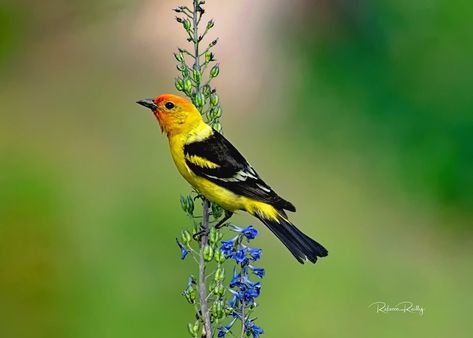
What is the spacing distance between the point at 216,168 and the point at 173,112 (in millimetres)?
→ 132

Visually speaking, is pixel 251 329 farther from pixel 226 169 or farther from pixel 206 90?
pixel 226 169

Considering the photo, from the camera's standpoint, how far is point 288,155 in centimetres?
318

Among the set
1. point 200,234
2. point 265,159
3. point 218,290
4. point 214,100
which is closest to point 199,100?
point 214,100

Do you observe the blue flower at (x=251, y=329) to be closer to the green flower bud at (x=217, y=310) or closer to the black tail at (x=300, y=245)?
the green flower bud at (x=217, y=310)

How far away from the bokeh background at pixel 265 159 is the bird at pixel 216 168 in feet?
3.43

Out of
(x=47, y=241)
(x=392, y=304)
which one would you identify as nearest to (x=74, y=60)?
(x=47, y=241)

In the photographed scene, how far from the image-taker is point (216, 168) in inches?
58.9

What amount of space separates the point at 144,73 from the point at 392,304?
5.07 ft

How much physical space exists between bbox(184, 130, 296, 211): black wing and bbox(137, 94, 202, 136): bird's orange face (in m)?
0.05

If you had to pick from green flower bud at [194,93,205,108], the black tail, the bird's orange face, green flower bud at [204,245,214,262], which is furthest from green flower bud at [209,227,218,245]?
the bird's orange face

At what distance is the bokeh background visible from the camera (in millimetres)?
2625

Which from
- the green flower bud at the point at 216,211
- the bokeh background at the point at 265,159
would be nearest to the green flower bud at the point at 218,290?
the green flower bud at the point at 216,211

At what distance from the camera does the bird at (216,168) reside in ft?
4.79

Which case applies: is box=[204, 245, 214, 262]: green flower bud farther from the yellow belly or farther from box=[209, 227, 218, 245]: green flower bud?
the yellow belly
